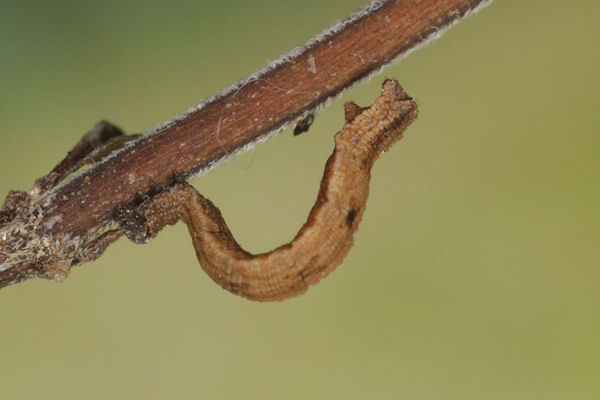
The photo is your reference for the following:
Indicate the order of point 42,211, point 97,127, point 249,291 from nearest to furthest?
point 42,211 → point 249,291 → point 97,127

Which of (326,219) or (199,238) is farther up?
(199,238)

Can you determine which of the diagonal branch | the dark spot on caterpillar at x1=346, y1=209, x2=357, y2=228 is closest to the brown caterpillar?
the dark spot on caterpillar at x1=346, y1=209, x2=357, y2=228

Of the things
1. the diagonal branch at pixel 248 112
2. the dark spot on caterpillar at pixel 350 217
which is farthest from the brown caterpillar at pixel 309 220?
the diagonal branch at pixel 248 112

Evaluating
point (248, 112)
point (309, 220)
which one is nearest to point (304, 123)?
point (248, 112)

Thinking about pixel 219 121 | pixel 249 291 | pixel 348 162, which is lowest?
pixel 249 291

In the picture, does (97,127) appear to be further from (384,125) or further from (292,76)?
(384,125)

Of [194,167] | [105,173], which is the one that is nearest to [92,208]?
[105,173]
